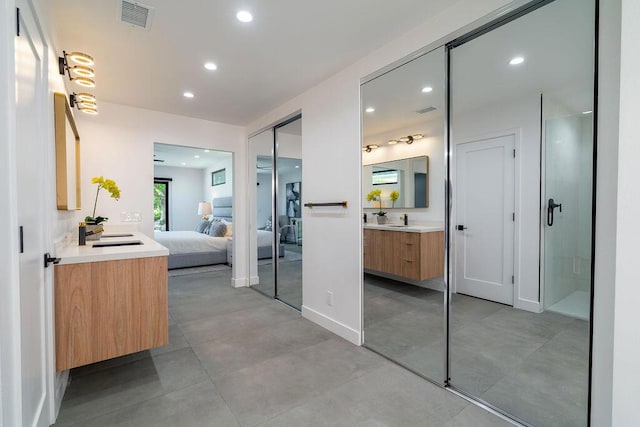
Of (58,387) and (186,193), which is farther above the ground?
(186,193)

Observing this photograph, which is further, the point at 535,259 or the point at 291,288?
the point at 291,288

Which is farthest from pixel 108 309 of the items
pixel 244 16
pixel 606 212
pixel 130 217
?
pixel 606 212

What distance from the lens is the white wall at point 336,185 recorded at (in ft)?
8.55

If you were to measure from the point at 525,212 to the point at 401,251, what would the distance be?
111 centimetres

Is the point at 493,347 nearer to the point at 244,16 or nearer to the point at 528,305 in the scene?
the point at 528,305

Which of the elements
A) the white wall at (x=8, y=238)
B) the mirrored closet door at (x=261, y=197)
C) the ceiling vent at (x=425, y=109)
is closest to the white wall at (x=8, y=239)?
the white wall at (x=8, y=238)

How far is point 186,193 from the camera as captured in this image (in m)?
9.78

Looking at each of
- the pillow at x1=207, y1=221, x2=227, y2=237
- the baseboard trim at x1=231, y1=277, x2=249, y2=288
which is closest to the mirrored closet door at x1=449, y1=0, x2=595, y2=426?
the baseboard trim at x1=231, y1=277, x2=249, y2=288

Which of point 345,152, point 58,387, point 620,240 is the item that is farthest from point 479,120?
point 58,387

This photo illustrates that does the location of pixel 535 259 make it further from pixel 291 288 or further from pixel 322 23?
pixel 291 288

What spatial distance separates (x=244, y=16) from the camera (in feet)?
6.49

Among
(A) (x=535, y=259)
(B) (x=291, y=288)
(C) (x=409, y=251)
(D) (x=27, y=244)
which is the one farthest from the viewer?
(B) (x=291, y=288)

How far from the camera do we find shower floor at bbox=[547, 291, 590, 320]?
4.91 feet

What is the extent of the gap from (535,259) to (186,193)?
31.6 feet
